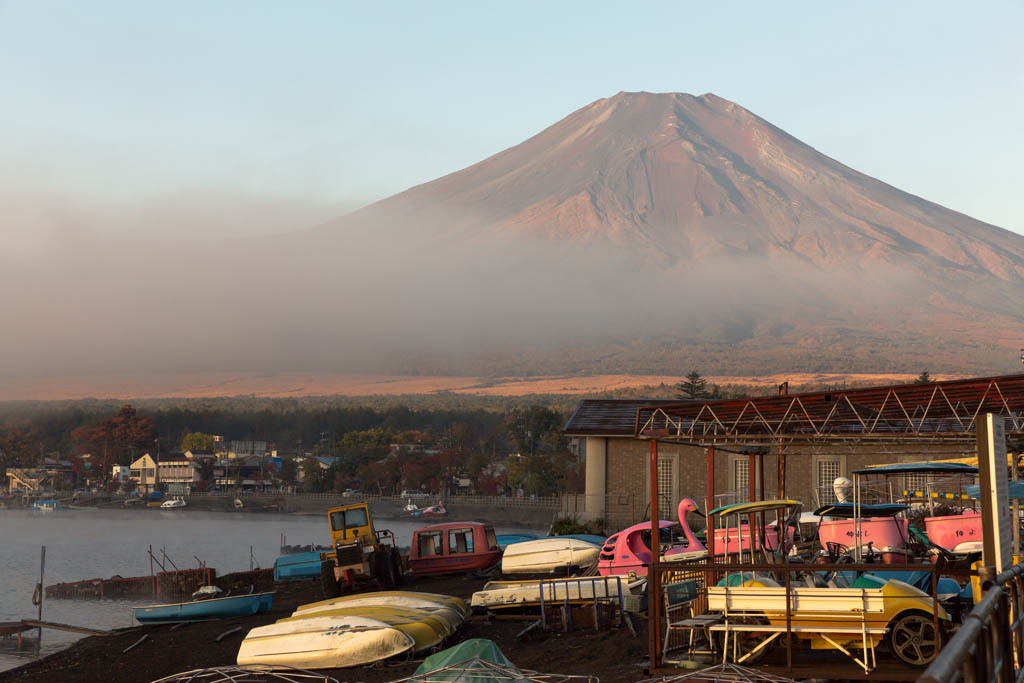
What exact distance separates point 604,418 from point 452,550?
9.62 m

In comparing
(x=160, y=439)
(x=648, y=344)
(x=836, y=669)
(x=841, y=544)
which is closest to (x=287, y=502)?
(x=160, y=439)

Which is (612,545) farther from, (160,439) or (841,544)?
(160,439)

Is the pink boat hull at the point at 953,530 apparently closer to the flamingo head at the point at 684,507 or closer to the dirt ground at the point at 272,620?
the flamingo head at the point at 684,507

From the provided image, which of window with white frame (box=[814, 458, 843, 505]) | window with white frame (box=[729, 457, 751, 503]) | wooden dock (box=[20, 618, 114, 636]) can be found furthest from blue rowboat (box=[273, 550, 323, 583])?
window with white frame (box=[814, 458, 843, 505])

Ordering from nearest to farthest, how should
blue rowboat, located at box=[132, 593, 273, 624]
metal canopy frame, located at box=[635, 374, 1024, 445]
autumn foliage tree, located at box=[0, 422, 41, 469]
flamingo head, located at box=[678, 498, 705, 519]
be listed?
→ 1. metal canopy frame, located at box=[635, 374, 1024, 445]
2. flamingo head, located at box=[678, 498, 705, 519]
3. blue rowboat, located at box=[132, 593, 273, 624]
4. autumn foliage tree, located at box=[0, 422, 41, 469]

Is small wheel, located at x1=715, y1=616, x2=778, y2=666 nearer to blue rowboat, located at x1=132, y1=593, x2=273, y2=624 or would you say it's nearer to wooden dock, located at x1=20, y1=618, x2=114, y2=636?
blue rowboat, located at x1=132, y1=593, x2=273, y2=624

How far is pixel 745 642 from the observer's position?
1234 centimetres

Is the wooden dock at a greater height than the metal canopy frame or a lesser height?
lesser

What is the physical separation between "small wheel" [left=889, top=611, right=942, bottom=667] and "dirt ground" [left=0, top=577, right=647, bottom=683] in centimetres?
354

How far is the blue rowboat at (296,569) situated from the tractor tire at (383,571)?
10131 mm

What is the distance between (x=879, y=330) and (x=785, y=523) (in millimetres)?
→ 185218

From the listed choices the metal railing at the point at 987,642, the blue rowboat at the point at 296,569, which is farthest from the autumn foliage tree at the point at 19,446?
the metal railing at the point at 987,642

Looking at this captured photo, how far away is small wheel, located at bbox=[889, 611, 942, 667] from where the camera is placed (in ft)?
38.3

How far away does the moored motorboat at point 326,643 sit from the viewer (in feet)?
59.8
